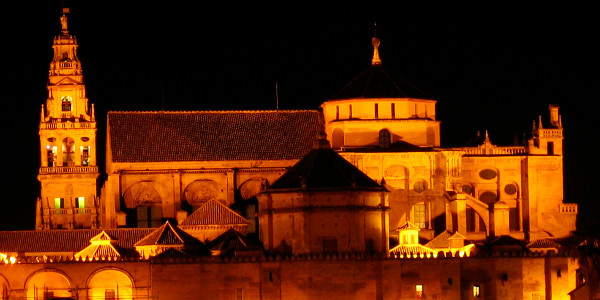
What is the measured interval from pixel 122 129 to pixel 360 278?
88.7 feet

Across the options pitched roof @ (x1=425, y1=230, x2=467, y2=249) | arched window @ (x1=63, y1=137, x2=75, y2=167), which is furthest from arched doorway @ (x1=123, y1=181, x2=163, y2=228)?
pitched roof @ (x1=425, y1=230, x2=467, y2=249)

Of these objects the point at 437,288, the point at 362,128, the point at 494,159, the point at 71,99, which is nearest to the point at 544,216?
the point at 494,159

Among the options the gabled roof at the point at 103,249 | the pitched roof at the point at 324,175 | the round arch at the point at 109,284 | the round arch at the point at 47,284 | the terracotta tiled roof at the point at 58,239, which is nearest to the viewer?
the round arch at the point at 47,284

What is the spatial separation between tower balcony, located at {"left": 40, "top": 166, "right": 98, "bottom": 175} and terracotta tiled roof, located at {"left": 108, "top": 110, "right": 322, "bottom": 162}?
11.3 ft

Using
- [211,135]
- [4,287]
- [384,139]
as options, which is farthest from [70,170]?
[4,287]

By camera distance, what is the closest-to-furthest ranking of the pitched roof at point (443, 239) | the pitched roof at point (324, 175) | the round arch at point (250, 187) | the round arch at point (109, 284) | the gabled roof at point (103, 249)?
the round arch at point (109, 284) < the pitched roof at point (324, 175) < the gabled roof at point (103, 249) < the pitched roof at point (443, 239) < the round arch at point (250, 187)

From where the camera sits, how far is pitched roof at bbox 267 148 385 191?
112125mm

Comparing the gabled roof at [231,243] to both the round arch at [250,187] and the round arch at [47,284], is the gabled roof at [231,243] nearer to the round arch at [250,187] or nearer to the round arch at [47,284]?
Answer: the round arch at [47,284]

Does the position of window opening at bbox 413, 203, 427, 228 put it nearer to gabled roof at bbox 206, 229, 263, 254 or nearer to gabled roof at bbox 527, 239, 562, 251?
gabled roof at bbox 527, 239, 562, 251

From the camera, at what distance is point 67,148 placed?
134m

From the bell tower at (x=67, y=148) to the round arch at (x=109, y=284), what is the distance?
20.1 meters

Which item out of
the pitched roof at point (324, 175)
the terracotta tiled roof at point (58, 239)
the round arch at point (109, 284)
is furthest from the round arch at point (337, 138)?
the round arch at point (109, 284)

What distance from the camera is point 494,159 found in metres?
130

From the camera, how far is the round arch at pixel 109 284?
110500mm
